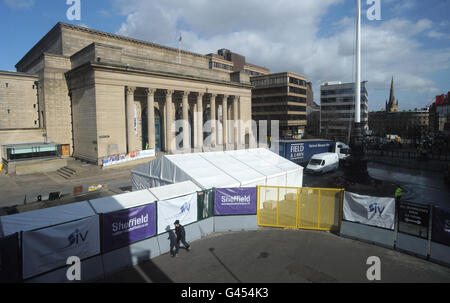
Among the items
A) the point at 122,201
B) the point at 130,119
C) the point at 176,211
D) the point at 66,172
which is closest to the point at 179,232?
the point at 176,211

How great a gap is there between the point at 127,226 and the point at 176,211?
7.22 ft

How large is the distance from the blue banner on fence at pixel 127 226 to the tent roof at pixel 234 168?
6203 millimetres

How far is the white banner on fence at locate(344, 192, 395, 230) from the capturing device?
10953 mm

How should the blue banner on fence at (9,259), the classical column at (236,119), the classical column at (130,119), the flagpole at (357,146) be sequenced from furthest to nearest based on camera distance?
the classical column at (236,119) → the classical column at (130,119) → the flagpole at (357,146) → the blue banner on fence at (9,259)

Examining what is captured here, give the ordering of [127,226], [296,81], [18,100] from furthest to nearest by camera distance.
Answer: [296,81] → [18,100] → [127,226]

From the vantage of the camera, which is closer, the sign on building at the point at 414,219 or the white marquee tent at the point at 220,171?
the sign on building at the point at 414,219

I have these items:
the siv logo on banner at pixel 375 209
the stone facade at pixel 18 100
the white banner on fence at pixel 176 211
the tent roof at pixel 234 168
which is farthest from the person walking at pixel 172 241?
the stone facade at pixel 18 100

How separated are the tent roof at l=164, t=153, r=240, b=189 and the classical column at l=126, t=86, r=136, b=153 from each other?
1909cm

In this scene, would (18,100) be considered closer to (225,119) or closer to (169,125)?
(169,125)

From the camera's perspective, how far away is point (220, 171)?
16.1 metres

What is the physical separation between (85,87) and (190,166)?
24.4m

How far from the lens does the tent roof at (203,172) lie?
14.4m

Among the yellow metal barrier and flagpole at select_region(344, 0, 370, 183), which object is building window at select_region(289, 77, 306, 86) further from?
the yellow metal barrier

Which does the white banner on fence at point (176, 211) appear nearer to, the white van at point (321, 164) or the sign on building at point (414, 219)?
the sign on building at point (414, 219)
